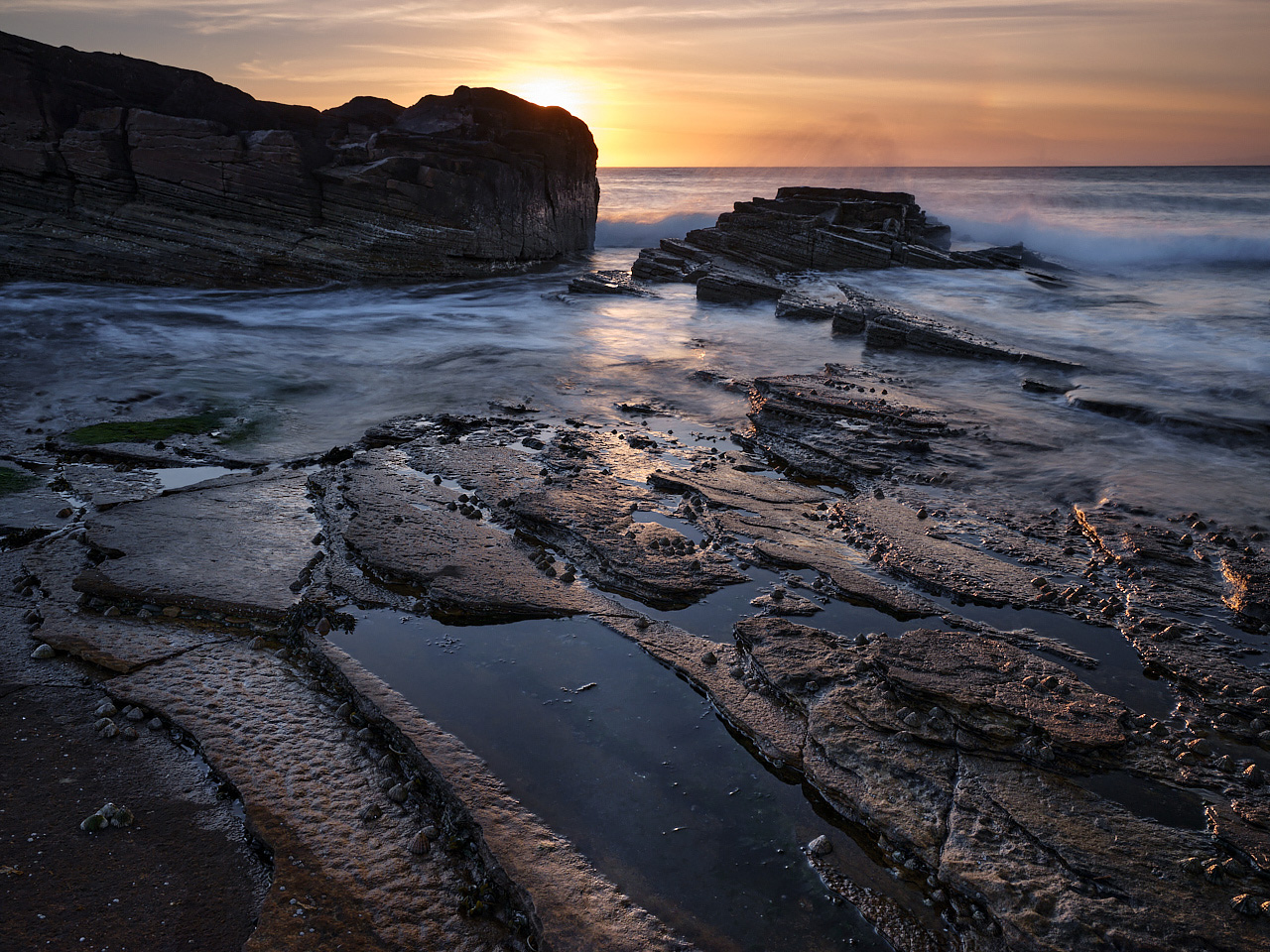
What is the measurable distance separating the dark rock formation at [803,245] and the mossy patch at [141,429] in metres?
12.5

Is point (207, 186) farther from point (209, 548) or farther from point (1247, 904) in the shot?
point (1247, 904)

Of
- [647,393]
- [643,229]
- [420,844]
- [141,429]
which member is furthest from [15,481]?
[643,229]

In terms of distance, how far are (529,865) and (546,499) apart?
Result: 120 inches

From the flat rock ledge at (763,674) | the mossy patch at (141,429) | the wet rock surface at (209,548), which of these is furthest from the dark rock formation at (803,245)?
the wet rock surface at (209,548)

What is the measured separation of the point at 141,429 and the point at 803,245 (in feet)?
54.7

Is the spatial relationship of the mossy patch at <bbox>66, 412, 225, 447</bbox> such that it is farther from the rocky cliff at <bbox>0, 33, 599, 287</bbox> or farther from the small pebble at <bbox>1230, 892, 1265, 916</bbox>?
the rocky cliff at <bbox>0, 33, 599, 287</bbox>

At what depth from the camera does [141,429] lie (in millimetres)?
6945

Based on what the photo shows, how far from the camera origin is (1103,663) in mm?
3721

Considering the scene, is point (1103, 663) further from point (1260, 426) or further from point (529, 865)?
point (1260, 426)

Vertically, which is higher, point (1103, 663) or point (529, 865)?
point (1103, 663)

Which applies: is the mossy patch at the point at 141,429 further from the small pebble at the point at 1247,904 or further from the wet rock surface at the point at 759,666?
the small pebble at the point at 1247,904

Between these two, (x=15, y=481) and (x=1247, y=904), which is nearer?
(x=1247, y=904)

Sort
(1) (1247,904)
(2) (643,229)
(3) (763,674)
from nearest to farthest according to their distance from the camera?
(1) (1247,904) → (3) (763,674) → (2) (643,229)

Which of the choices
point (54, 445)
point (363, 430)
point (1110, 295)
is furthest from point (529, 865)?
point (1110, 295)
